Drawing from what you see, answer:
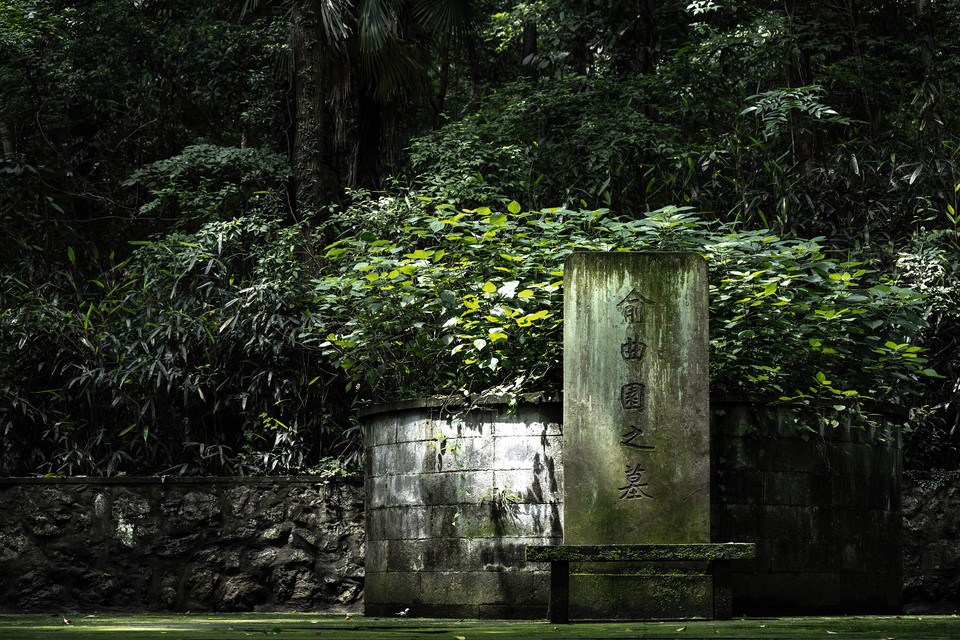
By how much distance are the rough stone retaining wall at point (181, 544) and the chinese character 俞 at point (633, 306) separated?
349 cm

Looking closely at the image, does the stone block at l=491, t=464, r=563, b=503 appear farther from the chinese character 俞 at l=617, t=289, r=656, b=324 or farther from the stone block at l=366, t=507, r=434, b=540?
the chinese character 俞 at l=617, t=289, r=656, b=324

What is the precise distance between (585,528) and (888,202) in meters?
5.59

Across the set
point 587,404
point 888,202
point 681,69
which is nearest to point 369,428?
point 587,404

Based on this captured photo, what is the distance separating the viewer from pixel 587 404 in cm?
531

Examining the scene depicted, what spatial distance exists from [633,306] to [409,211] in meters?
3.64

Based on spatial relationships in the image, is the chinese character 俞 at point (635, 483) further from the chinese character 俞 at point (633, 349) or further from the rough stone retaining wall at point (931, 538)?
the rough stone retaining wall at point (931, 538)

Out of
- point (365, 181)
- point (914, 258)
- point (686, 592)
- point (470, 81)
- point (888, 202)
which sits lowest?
point (686, 592)

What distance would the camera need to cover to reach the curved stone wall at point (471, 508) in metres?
6.07

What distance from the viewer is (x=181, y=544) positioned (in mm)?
8078

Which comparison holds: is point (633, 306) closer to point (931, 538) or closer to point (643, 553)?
point (643, 553)

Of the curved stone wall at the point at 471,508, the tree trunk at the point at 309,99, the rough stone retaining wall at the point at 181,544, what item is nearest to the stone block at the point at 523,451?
the curved stone wall at the point at 471,508

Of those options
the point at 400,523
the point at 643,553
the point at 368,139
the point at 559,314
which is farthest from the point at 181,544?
the point at 368,139

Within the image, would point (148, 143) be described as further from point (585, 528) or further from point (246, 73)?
point (585, 528)

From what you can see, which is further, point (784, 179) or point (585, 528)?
point (784, 179)
